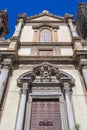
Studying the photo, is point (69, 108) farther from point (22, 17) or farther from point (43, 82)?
point (22, 17)

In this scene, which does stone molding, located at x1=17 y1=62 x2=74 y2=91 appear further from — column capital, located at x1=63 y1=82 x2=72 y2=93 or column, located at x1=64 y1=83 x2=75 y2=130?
column, located at x1=64 y1=83 x2=75 y2=130

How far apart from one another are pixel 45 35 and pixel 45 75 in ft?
23.0

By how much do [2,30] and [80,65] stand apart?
12969 millimetres

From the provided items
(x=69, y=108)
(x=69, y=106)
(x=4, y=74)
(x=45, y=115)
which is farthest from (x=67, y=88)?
(x=4, y=74)

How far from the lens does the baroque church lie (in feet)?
38.7

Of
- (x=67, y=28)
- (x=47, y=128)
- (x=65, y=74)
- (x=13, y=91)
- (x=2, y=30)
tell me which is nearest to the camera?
(x=47, y=128)

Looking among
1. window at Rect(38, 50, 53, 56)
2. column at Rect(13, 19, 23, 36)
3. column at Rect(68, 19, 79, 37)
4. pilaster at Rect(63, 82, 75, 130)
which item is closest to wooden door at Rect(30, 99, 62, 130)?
pilaster at Rect(63, 82, 75, 130)

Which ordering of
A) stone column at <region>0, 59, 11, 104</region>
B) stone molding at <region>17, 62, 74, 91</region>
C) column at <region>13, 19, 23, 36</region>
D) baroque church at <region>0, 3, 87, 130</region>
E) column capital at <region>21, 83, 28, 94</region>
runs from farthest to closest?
1. column at <region>13, 19, 23, 36</region>
2. stone molding at <region>17, 62, 74, 91</region>
3. column capital at <region>21, 83, 28, 94</region>
4. stone column at <region>0, 59, 11, 104</region>
5. baroque church at <region>0, 3, 87, 130</region>

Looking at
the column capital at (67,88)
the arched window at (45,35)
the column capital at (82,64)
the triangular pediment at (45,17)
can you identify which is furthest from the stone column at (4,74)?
the triangular pediment at (45,17)

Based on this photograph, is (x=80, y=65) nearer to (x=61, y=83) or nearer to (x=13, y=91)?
(x=61, y=83)

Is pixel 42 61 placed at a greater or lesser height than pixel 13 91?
greater

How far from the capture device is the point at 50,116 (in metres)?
12.3

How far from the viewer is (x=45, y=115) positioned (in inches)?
487

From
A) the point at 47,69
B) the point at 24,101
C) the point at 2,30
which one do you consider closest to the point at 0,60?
the point at 47,69
